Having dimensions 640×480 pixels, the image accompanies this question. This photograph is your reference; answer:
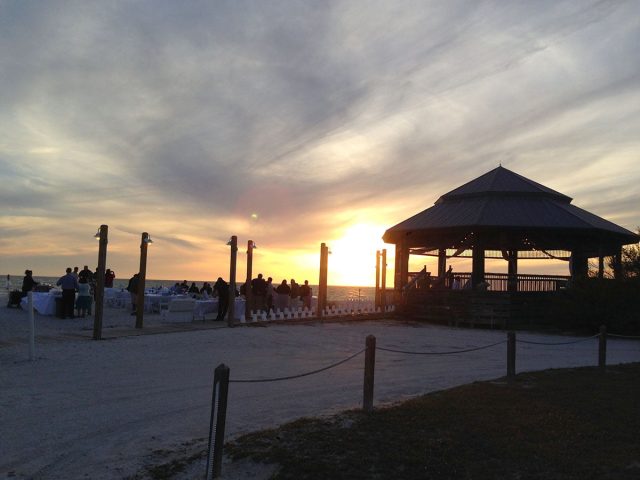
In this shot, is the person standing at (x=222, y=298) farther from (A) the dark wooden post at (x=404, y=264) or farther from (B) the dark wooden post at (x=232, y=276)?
(A) the dark wooden post at (x=404, y=264)

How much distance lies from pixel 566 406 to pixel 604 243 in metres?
21.4

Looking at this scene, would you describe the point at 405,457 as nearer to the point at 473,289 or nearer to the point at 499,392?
the point at 499,392

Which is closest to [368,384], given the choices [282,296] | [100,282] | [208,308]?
[100,282]

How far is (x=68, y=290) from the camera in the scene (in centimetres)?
2062

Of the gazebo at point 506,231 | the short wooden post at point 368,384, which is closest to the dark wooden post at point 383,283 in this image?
the gazebo at point 506,231

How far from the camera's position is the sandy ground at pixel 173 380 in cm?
655

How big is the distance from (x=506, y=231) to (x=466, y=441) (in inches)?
783

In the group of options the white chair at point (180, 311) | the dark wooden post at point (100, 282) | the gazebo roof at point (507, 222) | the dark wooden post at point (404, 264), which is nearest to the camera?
the dark wooden post at point (100, 282)

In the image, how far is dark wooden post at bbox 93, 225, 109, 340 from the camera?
48.9ft

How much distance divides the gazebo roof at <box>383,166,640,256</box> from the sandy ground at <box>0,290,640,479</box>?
6315 millimetres

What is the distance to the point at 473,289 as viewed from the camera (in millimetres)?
24891

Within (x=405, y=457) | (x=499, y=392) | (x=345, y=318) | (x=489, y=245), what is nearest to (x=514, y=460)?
(x=405, y=457)

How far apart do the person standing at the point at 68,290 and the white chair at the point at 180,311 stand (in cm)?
345

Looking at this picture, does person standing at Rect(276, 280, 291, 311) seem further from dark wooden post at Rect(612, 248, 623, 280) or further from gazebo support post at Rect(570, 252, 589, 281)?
gazebo support post at Rect(570, 252, 589, 281)
